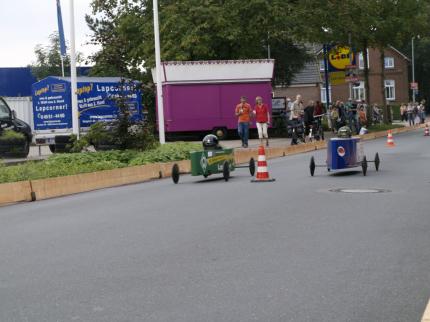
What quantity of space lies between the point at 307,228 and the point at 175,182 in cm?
778

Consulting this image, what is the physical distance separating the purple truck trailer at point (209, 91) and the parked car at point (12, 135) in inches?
374

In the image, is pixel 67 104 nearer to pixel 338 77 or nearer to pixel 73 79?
pixel 73 79

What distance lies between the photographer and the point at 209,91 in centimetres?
3678

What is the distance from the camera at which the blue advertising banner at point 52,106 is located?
103 ft

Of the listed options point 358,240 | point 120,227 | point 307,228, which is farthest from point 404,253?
point 120,227

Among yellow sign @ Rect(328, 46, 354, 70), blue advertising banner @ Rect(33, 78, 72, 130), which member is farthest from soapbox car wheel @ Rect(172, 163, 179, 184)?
yellow sign @ Rect(328, 46, 354, 70)

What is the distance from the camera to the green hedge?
16594 millimetres

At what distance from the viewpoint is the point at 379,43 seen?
1784 inches

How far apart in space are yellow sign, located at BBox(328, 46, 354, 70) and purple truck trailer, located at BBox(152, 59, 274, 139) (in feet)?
21.1

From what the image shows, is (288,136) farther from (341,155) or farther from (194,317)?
(194,317)

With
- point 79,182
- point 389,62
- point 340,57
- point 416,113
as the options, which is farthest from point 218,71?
point 389,62

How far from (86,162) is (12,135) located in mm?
7473

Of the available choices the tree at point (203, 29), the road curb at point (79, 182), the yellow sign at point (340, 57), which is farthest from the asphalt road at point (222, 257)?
the yellow sign at point (340, 57)

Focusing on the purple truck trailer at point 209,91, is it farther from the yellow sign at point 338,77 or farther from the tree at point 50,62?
the tree at point 50,62
